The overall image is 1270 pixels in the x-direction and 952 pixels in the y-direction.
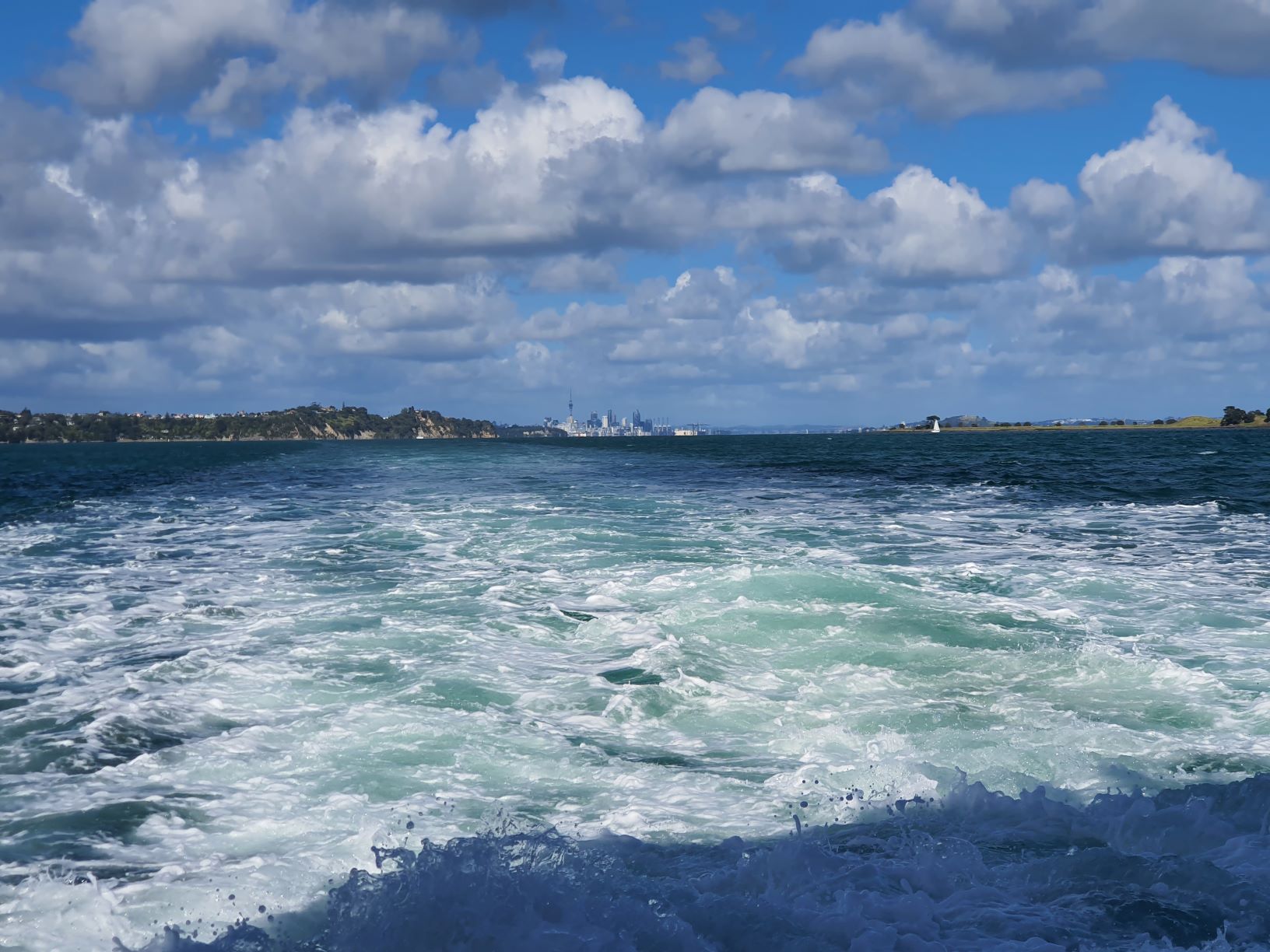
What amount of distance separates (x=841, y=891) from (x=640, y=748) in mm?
3738

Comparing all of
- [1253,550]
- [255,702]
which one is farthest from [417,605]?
[1253,550]

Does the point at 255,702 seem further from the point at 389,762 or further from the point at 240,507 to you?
the point at 240,507

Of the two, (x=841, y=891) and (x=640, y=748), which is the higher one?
(x=841, y=891)

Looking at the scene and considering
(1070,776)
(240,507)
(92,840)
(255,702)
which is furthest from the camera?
(240,507)

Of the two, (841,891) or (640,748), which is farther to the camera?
(640,748)

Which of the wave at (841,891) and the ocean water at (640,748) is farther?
the ocean water at (640,748)

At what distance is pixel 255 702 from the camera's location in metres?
11.0

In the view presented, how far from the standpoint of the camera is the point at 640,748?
31.1ft

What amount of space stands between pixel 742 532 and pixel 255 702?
1717 centimetres

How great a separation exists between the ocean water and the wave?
0.08ft

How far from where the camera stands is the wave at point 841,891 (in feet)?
17.9

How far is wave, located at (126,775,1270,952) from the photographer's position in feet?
17.9

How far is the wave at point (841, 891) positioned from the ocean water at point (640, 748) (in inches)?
0.9

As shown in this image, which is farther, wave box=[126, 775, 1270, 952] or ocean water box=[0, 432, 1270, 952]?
ocean water box=[0, 432, 1270, 952]
